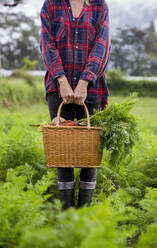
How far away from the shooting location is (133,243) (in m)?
2.33

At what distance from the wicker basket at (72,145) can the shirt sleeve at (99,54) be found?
1.41 feet

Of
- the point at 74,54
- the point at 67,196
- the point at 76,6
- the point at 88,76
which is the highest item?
the point at 76,6

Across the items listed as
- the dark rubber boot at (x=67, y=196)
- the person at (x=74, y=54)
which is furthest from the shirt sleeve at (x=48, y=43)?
the dark rubber boot at (x=67, y=196)

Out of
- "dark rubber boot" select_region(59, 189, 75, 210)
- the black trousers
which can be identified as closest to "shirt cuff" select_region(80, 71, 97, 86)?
the black trousers

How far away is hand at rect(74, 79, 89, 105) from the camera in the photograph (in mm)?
2602

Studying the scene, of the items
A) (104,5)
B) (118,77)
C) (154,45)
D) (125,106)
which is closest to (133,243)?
(125,106)

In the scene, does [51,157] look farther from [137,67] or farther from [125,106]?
[137,67]

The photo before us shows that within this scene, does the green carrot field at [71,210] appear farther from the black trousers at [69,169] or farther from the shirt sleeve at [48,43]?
the shirt sleeve at [48,43]

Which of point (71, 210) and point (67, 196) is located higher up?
point (71, 210)

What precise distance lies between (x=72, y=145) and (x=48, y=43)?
972mm

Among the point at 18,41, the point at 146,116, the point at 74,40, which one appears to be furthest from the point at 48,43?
the point at 18,41

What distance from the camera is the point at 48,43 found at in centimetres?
273

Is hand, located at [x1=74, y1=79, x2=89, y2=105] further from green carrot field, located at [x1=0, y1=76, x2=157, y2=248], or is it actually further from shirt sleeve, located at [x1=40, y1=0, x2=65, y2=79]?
green carrot field, located at [x1=0, y1=76, x2=157, y2=248]

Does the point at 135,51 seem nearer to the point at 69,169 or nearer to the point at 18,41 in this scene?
the point at 18,41
